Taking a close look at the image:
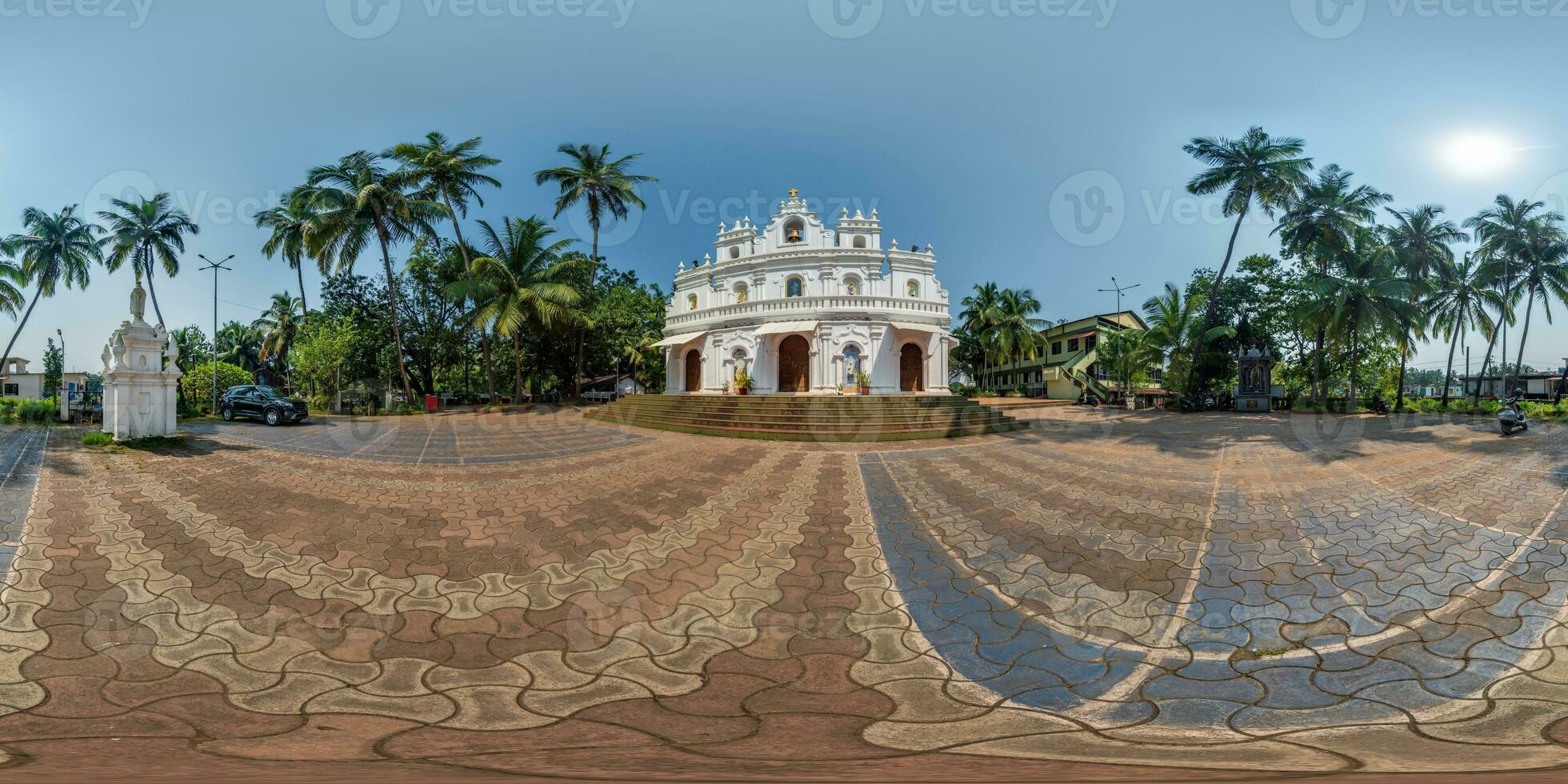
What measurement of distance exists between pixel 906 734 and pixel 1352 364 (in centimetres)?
2891

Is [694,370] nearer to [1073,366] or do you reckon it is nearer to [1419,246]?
[1073,366]

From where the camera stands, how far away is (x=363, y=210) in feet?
71.2

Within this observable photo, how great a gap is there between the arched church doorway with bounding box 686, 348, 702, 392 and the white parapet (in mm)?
17063

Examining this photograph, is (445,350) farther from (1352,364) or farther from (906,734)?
(1352,364)

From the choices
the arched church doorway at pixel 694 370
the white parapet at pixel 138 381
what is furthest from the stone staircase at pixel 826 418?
the white parapet at pixel 138 381

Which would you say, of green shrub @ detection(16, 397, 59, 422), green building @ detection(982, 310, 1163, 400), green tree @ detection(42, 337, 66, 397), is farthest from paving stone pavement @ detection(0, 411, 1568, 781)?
green tree @ detection(42, 337, 66, 397)

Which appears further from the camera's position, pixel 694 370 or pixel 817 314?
pixel 694 370

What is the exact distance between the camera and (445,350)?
26.1 meters

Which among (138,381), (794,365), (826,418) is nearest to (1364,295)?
(794,365)

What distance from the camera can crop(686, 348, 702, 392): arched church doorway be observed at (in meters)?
25.3

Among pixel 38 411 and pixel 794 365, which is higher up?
pixel 794 365

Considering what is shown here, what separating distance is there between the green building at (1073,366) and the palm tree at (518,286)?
27529mm

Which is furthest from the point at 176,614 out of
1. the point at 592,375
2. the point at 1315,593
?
the point at 592,375

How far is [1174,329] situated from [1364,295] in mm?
6183
